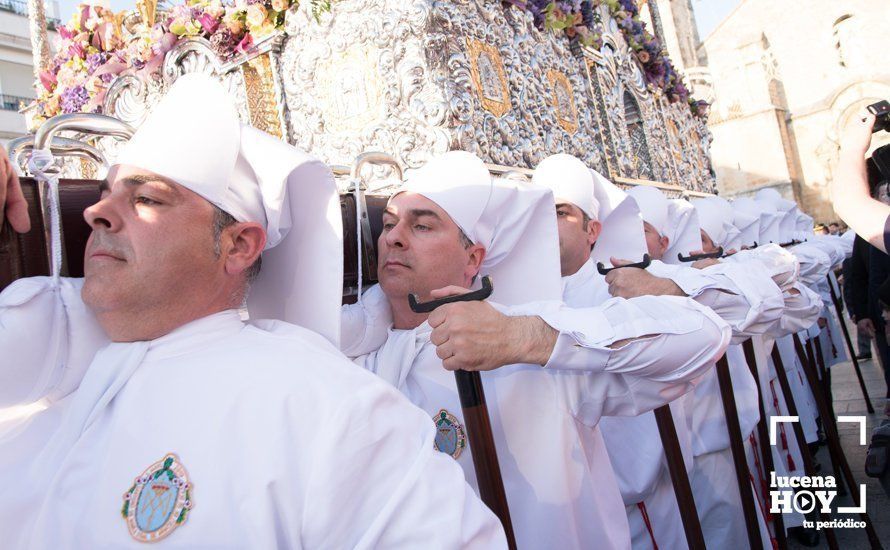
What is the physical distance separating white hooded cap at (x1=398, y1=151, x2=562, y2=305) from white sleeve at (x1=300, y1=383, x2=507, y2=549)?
4.21 ft

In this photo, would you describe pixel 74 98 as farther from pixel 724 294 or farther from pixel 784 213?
pixel 784 213

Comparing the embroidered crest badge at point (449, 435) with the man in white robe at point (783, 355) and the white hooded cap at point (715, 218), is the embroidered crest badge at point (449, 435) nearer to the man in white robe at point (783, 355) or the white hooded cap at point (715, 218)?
the man in white robe at point (783, 355)

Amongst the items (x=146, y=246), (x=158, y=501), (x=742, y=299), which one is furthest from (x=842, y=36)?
(x=158, y=501)

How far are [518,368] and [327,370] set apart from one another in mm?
933

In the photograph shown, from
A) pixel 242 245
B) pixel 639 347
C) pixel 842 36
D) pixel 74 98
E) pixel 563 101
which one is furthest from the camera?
pixel 842 36

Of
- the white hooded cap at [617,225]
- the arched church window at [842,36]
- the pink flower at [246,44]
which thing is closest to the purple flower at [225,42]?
the pink flower at [246,44]

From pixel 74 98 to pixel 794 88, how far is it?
27.8m

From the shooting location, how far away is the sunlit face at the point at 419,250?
8.04ft

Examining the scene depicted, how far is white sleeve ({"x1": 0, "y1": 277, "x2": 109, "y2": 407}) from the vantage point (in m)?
1.43

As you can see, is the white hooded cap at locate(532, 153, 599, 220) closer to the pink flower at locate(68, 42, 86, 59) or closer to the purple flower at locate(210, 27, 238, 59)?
the purple flower at locate(210, 27, 238, 59)

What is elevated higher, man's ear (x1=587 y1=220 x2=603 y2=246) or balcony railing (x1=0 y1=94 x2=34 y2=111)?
balcony railing (x1=0 y1=94 x2=34 y2=111)

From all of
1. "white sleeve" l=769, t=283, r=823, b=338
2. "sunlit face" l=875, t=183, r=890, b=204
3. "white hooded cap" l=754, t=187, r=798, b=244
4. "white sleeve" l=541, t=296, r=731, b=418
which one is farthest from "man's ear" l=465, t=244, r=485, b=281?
"white hooded cap" l=754, t=187, r=798, b=244

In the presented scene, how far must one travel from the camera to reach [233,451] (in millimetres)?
1332

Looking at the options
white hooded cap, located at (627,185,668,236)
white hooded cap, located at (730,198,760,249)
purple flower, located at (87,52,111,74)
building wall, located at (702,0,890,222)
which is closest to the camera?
white hooded cap, located at (627,185,668,236)
